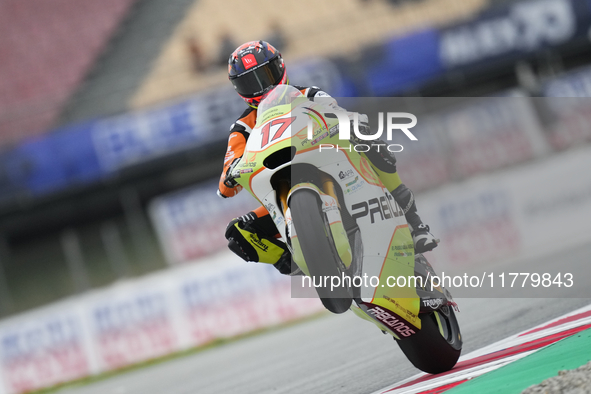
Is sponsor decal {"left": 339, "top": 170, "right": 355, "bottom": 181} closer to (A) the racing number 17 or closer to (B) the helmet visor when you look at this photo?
(A) the racing number 17


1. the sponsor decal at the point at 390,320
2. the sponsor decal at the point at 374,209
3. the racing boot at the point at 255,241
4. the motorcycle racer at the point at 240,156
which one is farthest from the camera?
the racing boot at the point at 255,241

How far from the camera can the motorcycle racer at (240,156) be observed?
162 inches

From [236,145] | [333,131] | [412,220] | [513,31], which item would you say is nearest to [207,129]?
[513,31]

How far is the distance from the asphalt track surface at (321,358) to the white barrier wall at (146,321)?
0.52 metres

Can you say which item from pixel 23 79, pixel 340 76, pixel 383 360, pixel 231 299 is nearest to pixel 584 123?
pixel 340 76

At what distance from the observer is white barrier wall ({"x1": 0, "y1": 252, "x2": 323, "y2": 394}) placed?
35.4 ft

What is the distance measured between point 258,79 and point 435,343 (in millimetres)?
1722

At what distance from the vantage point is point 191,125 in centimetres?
1333

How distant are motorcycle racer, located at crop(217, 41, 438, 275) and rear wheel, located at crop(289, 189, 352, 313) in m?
0.68

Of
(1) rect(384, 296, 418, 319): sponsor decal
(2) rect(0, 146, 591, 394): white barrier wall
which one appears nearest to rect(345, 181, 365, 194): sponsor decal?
(1) rect(384, 296, 418, 319): sponsor decal

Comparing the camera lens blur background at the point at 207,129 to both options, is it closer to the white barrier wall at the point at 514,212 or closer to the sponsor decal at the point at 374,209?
the white barrier wall at the point at 514,212

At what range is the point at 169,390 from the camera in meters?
6.64

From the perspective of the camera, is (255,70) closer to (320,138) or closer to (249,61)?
(249,61)

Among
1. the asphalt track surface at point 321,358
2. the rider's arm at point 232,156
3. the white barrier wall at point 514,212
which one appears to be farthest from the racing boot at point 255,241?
the white barrier wall at point 514,212
